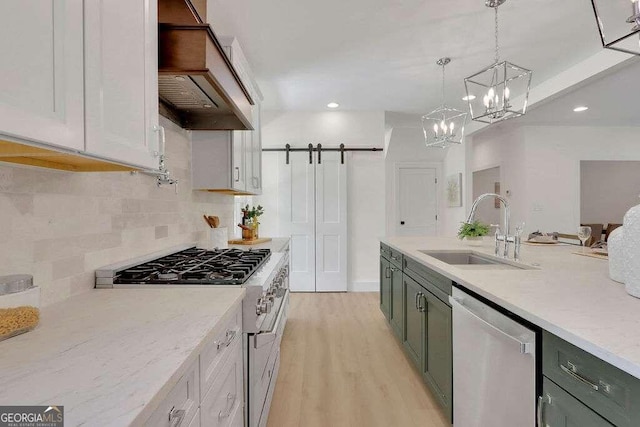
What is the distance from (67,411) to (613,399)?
43.8 inches

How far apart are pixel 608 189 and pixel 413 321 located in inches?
315

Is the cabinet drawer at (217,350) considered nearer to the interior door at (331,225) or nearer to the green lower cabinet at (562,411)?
the green lower cabinet at (562,411)

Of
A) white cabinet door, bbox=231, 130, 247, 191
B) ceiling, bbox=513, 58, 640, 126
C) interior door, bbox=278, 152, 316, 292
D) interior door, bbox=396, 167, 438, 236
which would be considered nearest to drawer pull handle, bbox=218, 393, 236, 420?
white cabinet door, bbox=231, 130, 247, 191

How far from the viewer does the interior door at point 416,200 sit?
278 inches

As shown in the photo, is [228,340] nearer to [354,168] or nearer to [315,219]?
[315,219]

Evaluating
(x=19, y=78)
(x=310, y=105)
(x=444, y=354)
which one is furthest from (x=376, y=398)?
(x=310, y=105)

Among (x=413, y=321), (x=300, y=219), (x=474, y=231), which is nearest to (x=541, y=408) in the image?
(x=413, y=321)

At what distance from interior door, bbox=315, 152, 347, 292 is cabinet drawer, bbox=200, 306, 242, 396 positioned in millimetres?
3513

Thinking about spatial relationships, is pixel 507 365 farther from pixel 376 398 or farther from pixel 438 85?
pixel 438 85

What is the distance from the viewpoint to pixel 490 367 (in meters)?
1.32

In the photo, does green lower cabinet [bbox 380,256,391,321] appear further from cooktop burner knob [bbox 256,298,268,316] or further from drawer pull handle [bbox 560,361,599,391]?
drawer pull handle [bbox 560,361,599,391]

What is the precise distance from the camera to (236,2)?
93.3 inches

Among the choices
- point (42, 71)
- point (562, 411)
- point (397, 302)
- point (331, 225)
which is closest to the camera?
point (42, 71)

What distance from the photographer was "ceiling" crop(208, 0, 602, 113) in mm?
2420
